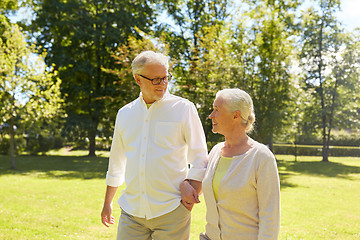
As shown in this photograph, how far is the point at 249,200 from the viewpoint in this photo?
2508mm

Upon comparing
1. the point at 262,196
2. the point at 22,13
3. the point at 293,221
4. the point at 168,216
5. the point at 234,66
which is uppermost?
the point at 22,13

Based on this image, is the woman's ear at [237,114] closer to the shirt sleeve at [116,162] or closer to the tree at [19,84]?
the shirt sleeve at [116,162]

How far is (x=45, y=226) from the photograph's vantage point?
7.84 meters

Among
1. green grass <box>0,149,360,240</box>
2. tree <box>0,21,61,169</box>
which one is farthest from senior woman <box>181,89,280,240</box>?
tree <box>0,21,61,169</box>

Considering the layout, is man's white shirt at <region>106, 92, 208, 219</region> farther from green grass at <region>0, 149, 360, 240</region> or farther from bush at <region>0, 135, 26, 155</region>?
bush at <region>0, 135, 26, 155</region>

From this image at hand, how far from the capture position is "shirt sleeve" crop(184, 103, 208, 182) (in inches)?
114

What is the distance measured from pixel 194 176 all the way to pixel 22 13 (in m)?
32.7

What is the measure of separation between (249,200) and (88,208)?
8.07 m

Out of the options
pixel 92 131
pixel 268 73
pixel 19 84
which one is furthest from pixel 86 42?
pixel 268 73

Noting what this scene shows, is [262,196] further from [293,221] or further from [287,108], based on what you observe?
[287,108]

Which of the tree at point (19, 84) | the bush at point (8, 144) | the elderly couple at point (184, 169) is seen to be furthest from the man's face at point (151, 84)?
the bush at point (8, 144)

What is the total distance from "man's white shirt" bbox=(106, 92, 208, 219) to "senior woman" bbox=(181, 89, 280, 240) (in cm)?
21

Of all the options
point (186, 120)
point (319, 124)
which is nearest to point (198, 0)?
point (319, 124)

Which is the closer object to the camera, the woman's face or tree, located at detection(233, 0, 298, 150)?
the woman's face
